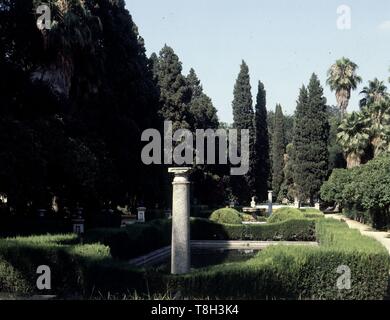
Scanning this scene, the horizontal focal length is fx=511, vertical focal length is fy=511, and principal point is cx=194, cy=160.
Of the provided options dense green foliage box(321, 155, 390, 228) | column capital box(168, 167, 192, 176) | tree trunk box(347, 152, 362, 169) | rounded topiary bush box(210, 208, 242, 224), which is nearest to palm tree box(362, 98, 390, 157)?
tree trunk box(347, 152, 362, 169)

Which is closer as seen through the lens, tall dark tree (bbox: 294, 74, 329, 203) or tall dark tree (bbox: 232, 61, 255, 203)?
tall dark tree (bbox: 232, 61, 255, 203)

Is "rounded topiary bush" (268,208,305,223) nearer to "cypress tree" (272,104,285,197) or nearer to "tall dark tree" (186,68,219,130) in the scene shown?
"tall dark tree" (186,68,219,130)

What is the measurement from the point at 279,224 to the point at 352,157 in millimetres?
18996

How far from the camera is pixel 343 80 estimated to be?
53500 millimetres

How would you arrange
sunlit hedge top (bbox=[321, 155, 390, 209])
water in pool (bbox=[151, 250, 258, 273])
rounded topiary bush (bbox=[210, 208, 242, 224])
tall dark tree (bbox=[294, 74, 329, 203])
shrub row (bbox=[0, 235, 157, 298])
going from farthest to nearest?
tall dark tree (bbox=[294, 74, 329, 203]), rounded topiary bush (bbox=[210, 208, 242, 224]), sunlit hedge top (bbox=[321, 155, 390, 209]), water in pool (bbox=[151, 250, 258, 273]), shrub row (bbox=[0, 235, 157, 298])

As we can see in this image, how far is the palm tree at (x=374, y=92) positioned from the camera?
45.4 metres

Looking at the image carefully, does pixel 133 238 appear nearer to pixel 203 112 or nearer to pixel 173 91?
pixel 173 91

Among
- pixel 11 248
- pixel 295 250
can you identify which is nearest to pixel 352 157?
pixel 295 250

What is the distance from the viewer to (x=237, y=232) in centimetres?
2738

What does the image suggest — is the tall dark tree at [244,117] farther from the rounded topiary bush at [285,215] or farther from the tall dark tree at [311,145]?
the rounded topiary bush at [285,215]

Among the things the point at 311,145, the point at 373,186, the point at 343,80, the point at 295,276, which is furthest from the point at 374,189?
the point at 343,80

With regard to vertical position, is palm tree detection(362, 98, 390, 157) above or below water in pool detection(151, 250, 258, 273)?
above

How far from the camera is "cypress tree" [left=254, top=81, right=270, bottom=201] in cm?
5362

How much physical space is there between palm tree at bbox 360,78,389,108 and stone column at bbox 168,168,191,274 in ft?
121
